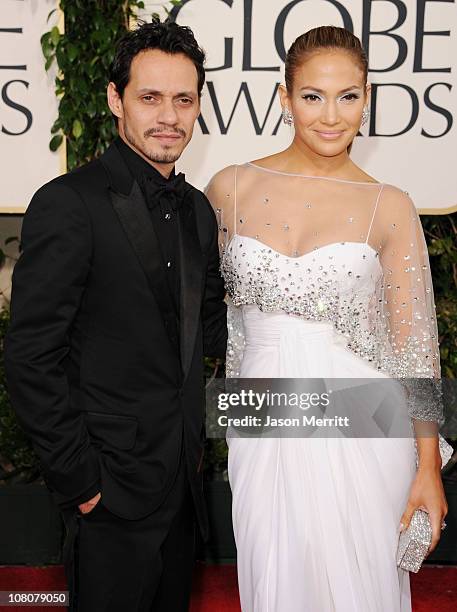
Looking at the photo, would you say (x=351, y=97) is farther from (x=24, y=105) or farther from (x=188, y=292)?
(x=24, y=105)

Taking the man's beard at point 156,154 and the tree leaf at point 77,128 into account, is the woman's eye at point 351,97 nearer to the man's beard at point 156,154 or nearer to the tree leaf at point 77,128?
the man's beard at point 156,154

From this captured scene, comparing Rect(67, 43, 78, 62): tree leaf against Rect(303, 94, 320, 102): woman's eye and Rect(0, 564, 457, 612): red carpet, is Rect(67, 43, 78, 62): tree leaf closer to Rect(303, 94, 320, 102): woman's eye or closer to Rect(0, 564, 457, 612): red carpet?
Rect(303, 94, 320, 102): woman's eye

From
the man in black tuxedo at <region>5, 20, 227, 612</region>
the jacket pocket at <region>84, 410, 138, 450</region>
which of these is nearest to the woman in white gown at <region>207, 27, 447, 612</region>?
the man in black tuxedo at <region>5, 20, 227, 612</region>

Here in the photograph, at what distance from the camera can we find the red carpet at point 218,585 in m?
3.80

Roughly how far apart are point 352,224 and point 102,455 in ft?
3.21

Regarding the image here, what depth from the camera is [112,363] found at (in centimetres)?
219

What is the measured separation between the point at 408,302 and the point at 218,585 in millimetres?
2040

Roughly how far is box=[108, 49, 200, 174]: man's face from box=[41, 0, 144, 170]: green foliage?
5.80 feet

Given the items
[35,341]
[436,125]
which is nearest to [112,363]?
[35,341]

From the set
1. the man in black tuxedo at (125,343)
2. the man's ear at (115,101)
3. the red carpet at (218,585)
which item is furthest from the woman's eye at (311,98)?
the red carpet at (218,585)

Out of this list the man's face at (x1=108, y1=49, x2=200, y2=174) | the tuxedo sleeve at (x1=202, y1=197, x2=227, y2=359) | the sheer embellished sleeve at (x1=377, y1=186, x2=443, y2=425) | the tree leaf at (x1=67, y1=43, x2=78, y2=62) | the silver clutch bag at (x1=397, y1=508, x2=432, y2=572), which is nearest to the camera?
the man's face at (x1=108, y1=49, x2=200, y2=174)

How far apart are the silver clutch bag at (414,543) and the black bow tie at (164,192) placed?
1088 mm

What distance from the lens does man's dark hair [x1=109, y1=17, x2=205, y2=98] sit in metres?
2.31

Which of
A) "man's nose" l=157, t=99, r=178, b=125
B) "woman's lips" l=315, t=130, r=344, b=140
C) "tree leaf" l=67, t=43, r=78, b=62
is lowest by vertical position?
"woman's lips" l=315, t=130, r=344, b=140
